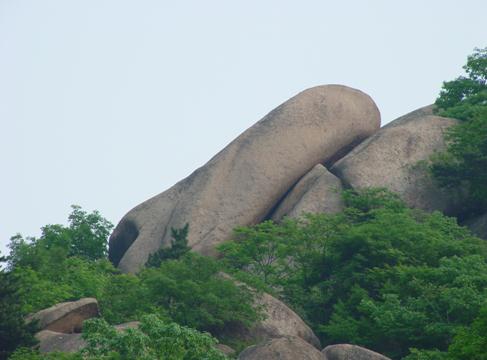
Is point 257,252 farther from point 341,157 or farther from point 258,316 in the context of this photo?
point 341,157

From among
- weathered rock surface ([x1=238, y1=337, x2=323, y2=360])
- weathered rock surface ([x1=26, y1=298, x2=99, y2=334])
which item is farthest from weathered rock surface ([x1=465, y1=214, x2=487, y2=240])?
weathered rock surface ([x1=238, y1=337, x2=323, y2=360])

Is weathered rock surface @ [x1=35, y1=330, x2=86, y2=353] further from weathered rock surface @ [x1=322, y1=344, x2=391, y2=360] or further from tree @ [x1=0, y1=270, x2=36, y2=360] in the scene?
weathered rock surface @ [x1=322, y1=344, x2=391, y2=360]

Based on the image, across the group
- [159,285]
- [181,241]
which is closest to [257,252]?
[181,241]

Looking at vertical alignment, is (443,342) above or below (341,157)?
below

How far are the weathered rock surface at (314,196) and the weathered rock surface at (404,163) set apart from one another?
2.11ft

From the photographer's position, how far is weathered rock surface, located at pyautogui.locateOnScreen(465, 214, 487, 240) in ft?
144

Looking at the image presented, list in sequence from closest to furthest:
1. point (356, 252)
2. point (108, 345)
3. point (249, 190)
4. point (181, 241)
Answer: point (108, 345)
point (356, 252)
point (181, 241)
point (249, 190)

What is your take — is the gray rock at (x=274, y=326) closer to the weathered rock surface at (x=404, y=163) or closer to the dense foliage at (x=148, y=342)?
the dense foliage at (x=148, y=342)

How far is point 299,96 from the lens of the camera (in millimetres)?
52500

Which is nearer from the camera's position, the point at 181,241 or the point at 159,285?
the point at 159,285

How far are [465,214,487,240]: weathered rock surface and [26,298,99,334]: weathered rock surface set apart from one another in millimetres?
16717

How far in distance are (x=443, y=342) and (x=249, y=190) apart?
20232 millimetres

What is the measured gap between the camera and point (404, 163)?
48.4 metres

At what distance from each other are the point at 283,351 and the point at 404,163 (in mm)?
22065
